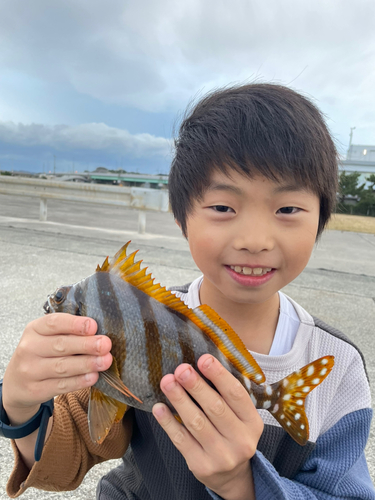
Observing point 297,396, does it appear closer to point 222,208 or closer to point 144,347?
point 144,347

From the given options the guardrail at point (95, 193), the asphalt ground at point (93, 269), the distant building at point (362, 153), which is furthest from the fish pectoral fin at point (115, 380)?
the distant building at point (362, 153)

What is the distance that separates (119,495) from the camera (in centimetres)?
144

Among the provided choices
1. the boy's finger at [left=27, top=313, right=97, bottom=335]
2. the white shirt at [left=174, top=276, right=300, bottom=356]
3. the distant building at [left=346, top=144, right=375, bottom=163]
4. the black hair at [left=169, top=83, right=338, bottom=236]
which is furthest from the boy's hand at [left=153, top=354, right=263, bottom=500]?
the distant building at [left=346, top=144, right=375, bottom=163]

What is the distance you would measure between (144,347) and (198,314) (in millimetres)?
170

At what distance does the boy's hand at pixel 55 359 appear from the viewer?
856mm

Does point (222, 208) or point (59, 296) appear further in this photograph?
point (222, 208)

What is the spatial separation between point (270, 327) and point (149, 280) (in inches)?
27.2

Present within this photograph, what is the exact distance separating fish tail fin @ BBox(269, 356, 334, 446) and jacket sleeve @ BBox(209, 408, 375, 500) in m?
0.16

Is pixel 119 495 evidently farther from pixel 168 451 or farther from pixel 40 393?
pixel 40 393

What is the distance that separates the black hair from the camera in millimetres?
1133

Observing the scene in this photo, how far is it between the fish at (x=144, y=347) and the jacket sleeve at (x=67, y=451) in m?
0.43

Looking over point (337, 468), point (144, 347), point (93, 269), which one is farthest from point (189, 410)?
point (93, 269)

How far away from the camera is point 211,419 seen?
2.92ft

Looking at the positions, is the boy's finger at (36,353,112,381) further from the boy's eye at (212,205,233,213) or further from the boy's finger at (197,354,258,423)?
the boy's eye at (212,205,233,213)
